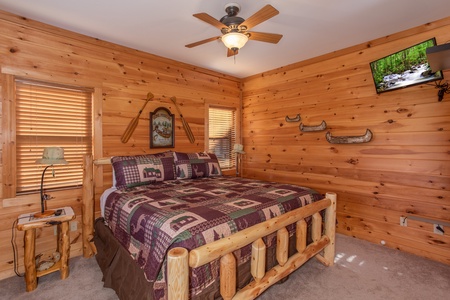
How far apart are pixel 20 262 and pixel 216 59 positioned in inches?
135

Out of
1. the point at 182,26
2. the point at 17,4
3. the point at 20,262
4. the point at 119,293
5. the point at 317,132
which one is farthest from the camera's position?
the point at 317,132

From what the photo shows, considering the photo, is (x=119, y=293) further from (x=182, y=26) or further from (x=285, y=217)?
(x=182, y=26)

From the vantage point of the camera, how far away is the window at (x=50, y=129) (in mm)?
2438

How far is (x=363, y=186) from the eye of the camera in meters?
3.06

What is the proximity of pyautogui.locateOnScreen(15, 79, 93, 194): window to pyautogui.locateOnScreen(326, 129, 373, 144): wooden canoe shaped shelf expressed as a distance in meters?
3.17

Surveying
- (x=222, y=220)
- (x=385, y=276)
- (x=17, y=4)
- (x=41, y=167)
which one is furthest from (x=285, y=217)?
(x=17, y=4)

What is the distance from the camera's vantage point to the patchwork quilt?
4.69 feet

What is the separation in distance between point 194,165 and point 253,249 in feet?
5.56

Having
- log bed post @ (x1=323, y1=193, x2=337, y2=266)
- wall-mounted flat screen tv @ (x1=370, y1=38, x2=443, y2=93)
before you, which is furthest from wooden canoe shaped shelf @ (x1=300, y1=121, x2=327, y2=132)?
log bed post @ (x1=323, y1=193, x2=337, y2=266)

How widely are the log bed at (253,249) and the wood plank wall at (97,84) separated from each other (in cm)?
29

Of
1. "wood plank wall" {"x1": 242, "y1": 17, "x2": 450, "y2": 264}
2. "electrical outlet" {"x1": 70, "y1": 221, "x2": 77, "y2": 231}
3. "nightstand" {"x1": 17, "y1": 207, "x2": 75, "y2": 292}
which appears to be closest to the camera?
"nightstand" {"x1": 17, "y1": 207, "x2": 75, "y2": 292}

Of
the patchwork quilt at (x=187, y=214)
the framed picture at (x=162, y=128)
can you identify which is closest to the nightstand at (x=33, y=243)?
the patchwork quilt at (x=187, y=214)

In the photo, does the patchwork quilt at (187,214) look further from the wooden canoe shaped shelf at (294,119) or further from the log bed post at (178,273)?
Result: the wooden canoe shaped shelf at (294,119)

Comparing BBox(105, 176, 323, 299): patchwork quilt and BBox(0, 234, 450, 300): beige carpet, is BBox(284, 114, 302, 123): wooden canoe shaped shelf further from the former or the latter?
BBox(0, 234, 450, 300): beige carpet
